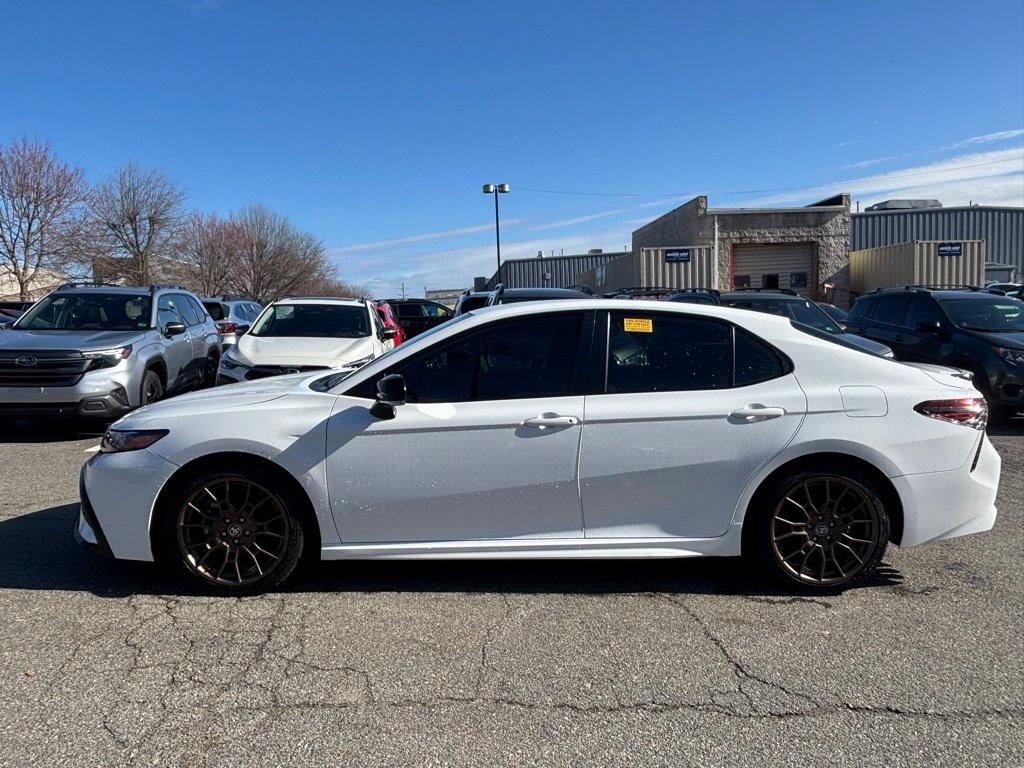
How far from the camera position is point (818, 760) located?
9.11 feet

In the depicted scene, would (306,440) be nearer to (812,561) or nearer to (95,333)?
(812,561)

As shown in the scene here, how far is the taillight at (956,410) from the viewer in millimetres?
4125

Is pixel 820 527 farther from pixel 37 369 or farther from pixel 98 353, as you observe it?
pixel 37 369

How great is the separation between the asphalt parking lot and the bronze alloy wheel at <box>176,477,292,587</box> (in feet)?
0.59

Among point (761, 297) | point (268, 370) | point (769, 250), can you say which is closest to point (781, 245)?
point (769, 250)

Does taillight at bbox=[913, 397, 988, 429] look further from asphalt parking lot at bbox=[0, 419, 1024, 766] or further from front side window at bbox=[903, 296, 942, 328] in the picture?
front side window at bbox=[903, 296, 942, 328]

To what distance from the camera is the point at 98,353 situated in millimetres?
8477

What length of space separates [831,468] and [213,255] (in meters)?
46.3

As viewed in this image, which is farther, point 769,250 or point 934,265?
point 769,250

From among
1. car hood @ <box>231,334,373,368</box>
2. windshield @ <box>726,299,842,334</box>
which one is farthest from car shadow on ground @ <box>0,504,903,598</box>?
windshield @ <box>726,299,842,334</box>

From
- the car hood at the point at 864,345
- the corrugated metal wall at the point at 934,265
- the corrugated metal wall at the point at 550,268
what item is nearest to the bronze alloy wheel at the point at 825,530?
the car hood at the point at 864,345

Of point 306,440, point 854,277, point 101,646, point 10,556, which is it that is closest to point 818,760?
point 306,440

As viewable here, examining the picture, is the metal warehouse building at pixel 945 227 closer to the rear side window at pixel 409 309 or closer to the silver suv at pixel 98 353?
the rear side window at pixel 409 309

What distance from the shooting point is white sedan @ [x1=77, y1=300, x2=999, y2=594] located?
402 centimetres
